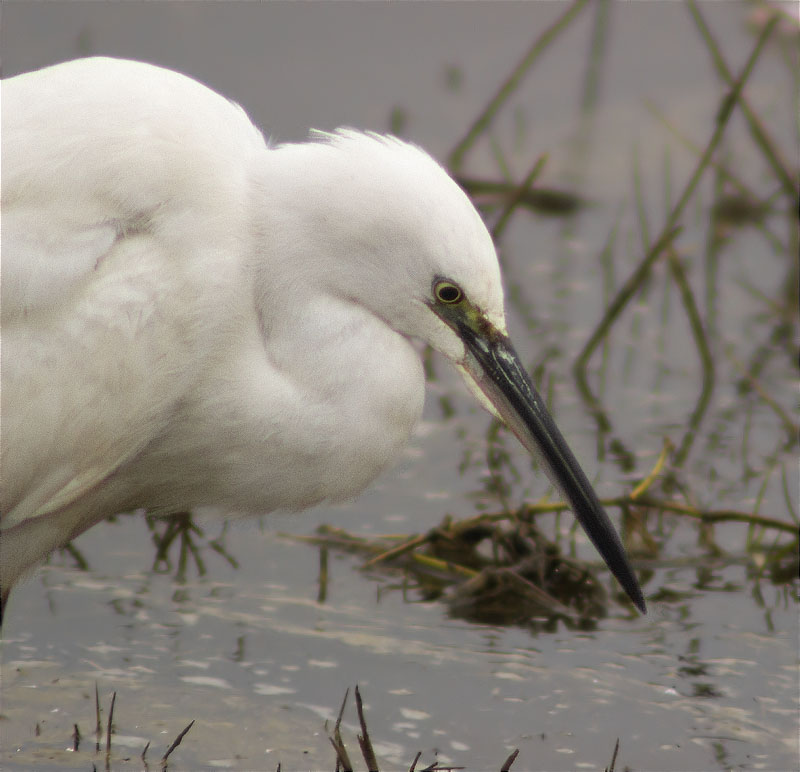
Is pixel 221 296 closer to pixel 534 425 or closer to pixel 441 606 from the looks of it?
pixel 534 425

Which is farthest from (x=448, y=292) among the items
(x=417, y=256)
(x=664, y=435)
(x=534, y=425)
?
(x=664, y=435)

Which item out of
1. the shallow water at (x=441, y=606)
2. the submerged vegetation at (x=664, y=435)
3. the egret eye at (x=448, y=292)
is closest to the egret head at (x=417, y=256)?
the egret eye at (x=448, y=292)

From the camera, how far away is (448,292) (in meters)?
2.19

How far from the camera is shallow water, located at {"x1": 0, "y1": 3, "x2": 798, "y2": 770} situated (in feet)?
8.55

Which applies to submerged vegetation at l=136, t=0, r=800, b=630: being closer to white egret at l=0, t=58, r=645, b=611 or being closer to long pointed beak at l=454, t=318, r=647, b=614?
long pointed beak at l=454, t=318, r=647, b=614

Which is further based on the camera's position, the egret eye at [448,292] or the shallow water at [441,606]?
the shallow water at [441,606]

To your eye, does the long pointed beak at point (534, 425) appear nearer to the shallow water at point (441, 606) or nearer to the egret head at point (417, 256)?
the egret head at point (417, 256)

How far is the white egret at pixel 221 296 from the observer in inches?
85.7

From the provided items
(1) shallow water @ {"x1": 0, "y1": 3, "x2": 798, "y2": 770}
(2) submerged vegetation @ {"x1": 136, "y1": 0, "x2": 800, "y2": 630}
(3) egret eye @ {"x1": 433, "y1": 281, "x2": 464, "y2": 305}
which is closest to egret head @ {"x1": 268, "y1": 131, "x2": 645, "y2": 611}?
(3) egret eye @ {"x1": 433, "y1": 281, "x2": 464, "y2": 305}

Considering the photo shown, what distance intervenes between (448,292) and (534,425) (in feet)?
0.94

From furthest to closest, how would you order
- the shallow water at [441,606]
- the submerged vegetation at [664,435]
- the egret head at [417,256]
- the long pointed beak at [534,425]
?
the submerged vegetation at [664,435] < the shallow water at [441,606] < the long pointed beak at [534,425] < the egret head at [417,256]

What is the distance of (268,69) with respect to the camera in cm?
555

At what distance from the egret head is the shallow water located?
0.98ft

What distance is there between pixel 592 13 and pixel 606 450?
2630 millimetres
